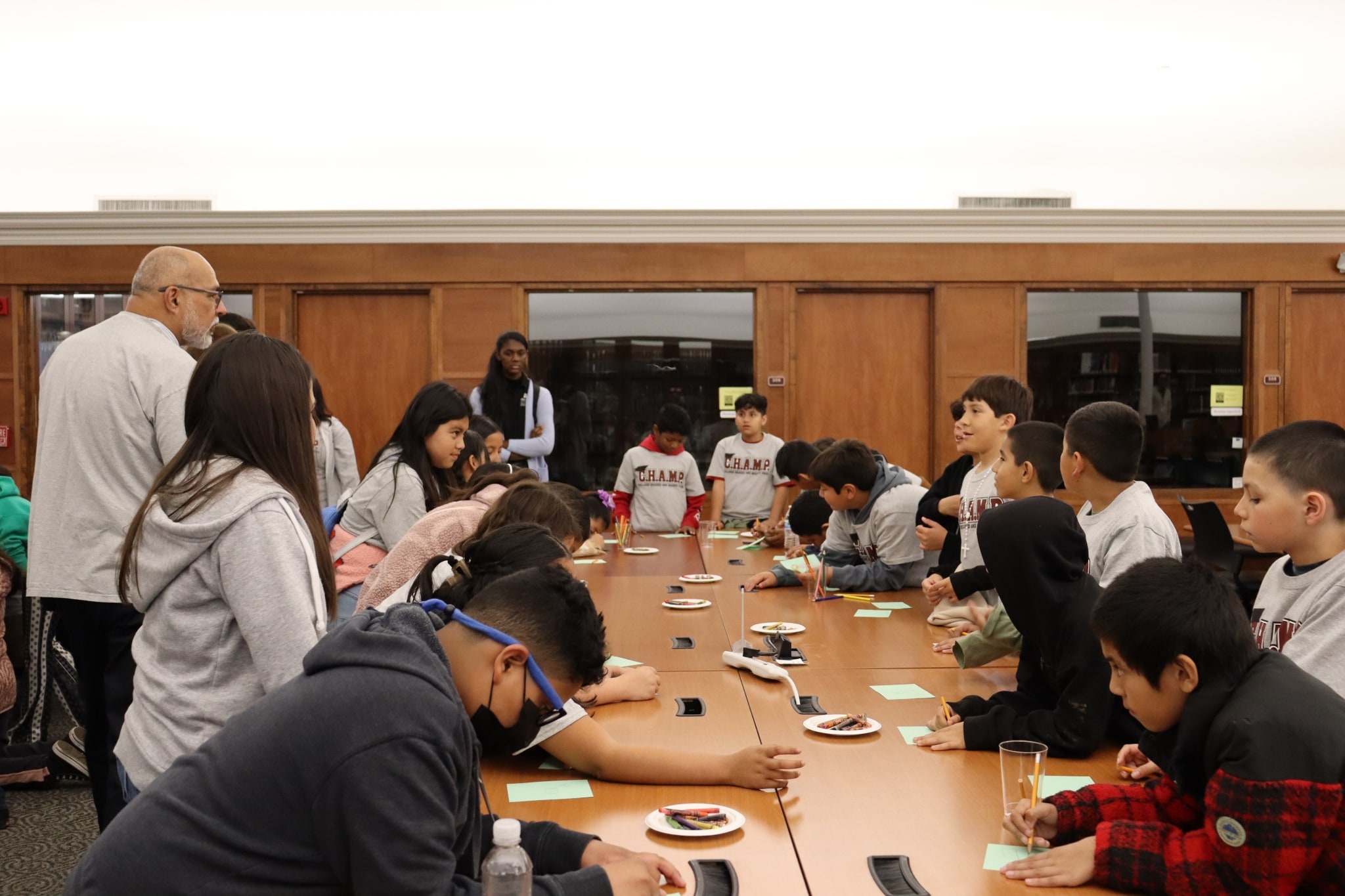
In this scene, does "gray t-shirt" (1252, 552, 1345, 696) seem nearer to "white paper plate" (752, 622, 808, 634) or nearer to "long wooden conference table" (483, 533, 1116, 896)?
"long wooden conference table" (483, 533, 1116, 896)

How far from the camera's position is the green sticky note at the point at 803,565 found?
401 centimetres

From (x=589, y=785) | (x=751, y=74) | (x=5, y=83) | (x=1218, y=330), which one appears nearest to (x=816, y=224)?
(x=751, y=74)

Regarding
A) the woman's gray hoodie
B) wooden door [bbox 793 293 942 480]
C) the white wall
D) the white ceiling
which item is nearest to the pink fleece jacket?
the woman's gray hoodie

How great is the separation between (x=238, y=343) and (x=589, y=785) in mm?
948

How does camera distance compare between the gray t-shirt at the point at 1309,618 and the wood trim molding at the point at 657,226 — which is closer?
the gray t-shirt at the point at 1309,618

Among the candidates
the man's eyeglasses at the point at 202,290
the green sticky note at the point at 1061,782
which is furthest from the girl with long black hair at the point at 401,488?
the green sticky note at the point at 1061,782

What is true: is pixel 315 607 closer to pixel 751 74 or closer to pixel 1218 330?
pixel 751 74

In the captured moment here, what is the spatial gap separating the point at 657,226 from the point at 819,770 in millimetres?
6120

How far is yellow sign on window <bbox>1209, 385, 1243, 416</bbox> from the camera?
7914mm

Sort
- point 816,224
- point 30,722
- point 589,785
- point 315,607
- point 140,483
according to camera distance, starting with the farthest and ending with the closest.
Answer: point 816,224
point 30,722
point 140,483
point 589,785
point 315,607

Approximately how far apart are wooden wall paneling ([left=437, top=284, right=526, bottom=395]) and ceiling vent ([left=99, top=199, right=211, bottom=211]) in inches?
70.5

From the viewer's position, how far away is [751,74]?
6.28m

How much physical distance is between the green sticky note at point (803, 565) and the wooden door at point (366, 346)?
14.1ft

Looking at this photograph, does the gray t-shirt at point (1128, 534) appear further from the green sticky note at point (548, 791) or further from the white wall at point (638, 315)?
the white wall at point (638, 315)
